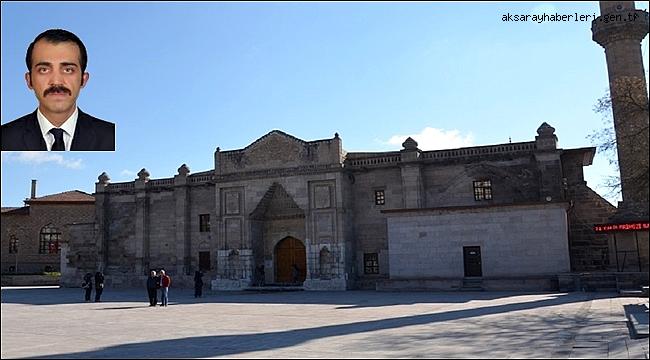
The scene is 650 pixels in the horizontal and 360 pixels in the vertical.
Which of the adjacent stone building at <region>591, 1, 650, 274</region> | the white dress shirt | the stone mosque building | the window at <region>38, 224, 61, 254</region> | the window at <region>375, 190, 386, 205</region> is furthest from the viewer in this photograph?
the window at <region>38, 224, 61, 254</region>

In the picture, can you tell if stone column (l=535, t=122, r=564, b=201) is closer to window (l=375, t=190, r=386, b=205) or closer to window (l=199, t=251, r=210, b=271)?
window (l=375, t=190, r=386, b=205)

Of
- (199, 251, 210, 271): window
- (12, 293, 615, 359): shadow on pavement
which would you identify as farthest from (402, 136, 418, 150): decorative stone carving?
(12, 293, 615, 359): shadow on pavement

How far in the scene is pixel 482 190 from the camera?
32.8 m

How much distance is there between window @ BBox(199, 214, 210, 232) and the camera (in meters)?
40.2

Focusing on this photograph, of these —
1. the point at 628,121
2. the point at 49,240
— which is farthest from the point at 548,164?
the point at 49,240

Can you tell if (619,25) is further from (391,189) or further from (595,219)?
(391,189)

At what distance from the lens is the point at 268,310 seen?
66.3ft

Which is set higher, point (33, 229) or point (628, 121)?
point (628, 121)

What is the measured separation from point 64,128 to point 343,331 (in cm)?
929

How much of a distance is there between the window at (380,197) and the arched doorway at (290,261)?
6.11m

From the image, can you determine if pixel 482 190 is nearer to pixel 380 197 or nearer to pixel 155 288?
pixel 380 197

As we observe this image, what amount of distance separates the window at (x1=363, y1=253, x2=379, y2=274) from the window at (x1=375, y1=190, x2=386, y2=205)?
3255 mm

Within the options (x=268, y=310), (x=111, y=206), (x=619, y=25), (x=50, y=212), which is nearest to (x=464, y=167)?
(x=619, y=25)

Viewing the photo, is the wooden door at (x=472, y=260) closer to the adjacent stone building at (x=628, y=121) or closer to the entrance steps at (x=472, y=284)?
the entrance steps at (x=472, y=284)
